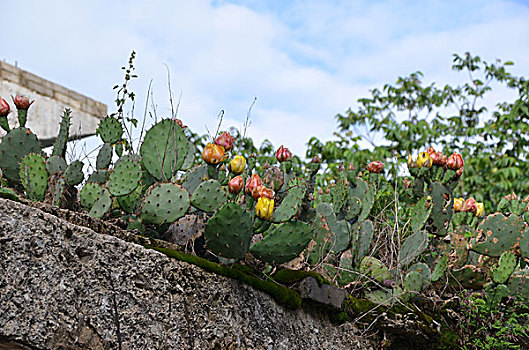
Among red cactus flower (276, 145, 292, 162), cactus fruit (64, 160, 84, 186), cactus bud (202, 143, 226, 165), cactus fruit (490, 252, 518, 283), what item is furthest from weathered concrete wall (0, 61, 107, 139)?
cactus fruit (490, 252, 518, 283)

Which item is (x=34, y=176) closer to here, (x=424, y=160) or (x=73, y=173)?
(x=73, y=173)

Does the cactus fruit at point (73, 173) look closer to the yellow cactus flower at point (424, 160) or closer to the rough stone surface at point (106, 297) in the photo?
the rough stone surface at point (106, 297)

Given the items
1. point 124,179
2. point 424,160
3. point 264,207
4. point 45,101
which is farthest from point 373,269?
point 45,101

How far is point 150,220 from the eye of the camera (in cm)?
225

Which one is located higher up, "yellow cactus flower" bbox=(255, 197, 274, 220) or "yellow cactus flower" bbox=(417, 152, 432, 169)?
"yellow cactus flower" bbox=(417, 152, 432, 169)

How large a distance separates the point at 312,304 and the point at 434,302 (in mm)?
855

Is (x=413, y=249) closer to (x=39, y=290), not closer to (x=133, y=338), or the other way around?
(x=133, y=338)

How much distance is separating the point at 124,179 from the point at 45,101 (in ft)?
14.3

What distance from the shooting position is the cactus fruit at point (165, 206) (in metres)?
2.24

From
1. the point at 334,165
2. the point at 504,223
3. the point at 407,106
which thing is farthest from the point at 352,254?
the point at 407,106

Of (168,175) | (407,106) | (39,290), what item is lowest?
(39,290)

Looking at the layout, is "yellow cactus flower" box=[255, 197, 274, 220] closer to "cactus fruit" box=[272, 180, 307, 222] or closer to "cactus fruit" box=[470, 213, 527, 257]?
"cactus fruit" box=[272, 180, 307, 222]

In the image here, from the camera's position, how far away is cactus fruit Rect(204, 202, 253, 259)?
2.09m

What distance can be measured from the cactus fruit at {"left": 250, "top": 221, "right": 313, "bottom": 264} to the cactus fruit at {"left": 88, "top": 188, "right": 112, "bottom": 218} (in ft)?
1.88
